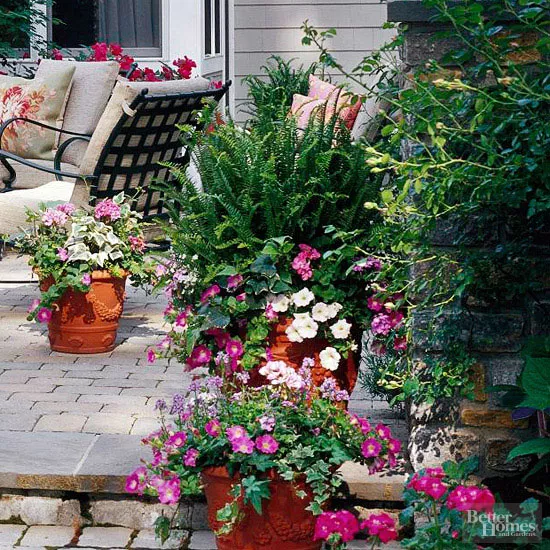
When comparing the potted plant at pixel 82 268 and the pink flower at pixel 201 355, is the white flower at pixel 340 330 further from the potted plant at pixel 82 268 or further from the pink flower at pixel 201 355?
the potted plant at pixel 82 268

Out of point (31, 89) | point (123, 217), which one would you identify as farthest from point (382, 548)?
point (31, 89)

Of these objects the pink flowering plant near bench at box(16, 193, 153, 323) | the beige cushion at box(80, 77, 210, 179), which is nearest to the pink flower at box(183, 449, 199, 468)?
the pink flowering plant near bench at box(16, 193, 153, 323)

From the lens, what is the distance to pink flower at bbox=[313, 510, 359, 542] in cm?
288

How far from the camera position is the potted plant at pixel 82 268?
195 inches

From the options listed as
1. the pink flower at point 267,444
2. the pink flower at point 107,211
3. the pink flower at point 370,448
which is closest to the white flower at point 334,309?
the pink flower at point 370,448

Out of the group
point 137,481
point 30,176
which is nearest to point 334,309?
point 137,481

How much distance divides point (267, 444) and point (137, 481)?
15.5 inches

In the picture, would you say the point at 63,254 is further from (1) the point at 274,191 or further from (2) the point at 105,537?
(2) the point at 105,537

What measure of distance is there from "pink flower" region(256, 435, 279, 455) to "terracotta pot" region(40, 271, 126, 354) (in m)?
2.09

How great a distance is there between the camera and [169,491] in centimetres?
311

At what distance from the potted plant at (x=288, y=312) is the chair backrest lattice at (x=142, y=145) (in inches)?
88.1

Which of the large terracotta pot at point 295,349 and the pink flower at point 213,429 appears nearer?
the pink flower at point 213,429

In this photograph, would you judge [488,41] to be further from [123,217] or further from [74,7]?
[74,7]

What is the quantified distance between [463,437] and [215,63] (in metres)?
7.72
